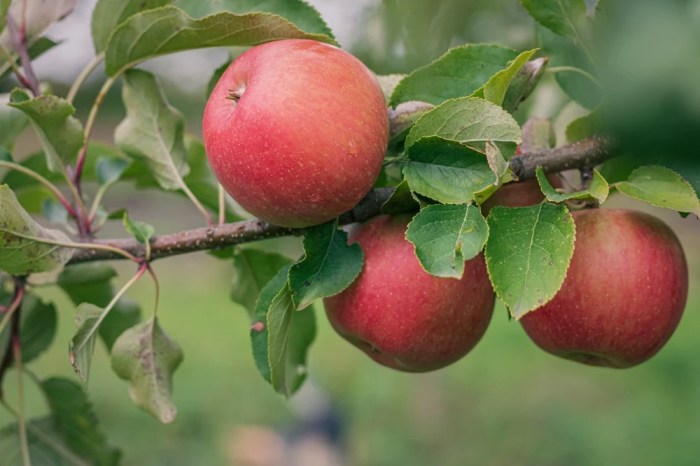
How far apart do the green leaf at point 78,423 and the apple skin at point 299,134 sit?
0.45 meters

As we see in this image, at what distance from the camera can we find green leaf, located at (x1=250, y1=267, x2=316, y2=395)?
653 millimetres

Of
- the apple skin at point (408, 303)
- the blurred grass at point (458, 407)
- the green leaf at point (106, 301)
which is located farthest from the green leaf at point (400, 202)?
the blurred grass at point (458, 407)

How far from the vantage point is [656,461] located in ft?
9.06

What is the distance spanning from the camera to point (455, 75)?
2.32 feet

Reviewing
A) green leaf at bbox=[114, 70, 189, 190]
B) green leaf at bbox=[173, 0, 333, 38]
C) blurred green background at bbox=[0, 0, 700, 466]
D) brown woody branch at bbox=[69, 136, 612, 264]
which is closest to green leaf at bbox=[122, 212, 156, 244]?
brown woody branch at bbox=[69, 136, 612, 264]

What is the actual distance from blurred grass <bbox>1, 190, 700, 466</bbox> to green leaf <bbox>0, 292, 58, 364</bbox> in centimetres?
211

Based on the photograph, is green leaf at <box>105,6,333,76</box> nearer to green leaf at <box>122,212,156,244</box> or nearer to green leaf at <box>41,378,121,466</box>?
green leaf at <box>122,212,156,244</box>

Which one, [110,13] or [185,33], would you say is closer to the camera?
[185,33]

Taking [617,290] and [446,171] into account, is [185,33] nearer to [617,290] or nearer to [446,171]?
[446,171]

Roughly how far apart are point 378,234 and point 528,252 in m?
0.18

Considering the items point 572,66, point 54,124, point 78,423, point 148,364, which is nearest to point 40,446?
point 78,423

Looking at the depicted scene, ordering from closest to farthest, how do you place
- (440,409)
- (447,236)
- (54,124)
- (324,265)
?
(447,236)
(324,265)
(54,124)
(440,409)

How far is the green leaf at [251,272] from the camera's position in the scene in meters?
0.88

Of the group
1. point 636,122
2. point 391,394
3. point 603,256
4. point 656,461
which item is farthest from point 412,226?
point 391,394
